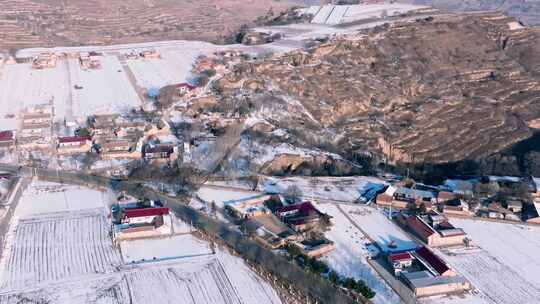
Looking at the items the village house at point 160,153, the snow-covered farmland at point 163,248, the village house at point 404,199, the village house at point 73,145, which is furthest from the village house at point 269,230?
the village house at point 73,145

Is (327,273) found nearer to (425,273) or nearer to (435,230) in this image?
(425,273)

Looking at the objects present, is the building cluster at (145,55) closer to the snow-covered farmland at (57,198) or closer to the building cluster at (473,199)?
the snow-covered farmland at (57,198)

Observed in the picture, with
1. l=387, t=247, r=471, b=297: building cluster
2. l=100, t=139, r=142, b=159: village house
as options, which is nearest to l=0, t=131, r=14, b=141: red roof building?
l=100, t=139, r=142, b=159: village house

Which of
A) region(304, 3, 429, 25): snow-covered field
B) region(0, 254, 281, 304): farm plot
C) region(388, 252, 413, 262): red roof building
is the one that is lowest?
region(0, 254, 281, 304): farm plot

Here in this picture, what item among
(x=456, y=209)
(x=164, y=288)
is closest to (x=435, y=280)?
(x=456, y=209)

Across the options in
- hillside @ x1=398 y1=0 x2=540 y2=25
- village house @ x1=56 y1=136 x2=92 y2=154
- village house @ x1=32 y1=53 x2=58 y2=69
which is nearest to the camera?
village house @ x1=56 y1=136 x2=92 y2=154

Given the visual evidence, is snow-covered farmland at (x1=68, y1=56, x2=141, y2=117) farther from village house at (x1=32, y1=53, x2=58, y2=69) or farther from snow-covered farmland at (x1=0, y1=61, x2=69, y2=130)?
village house at (x1=32, y1=53, x2=58, y2=69)
